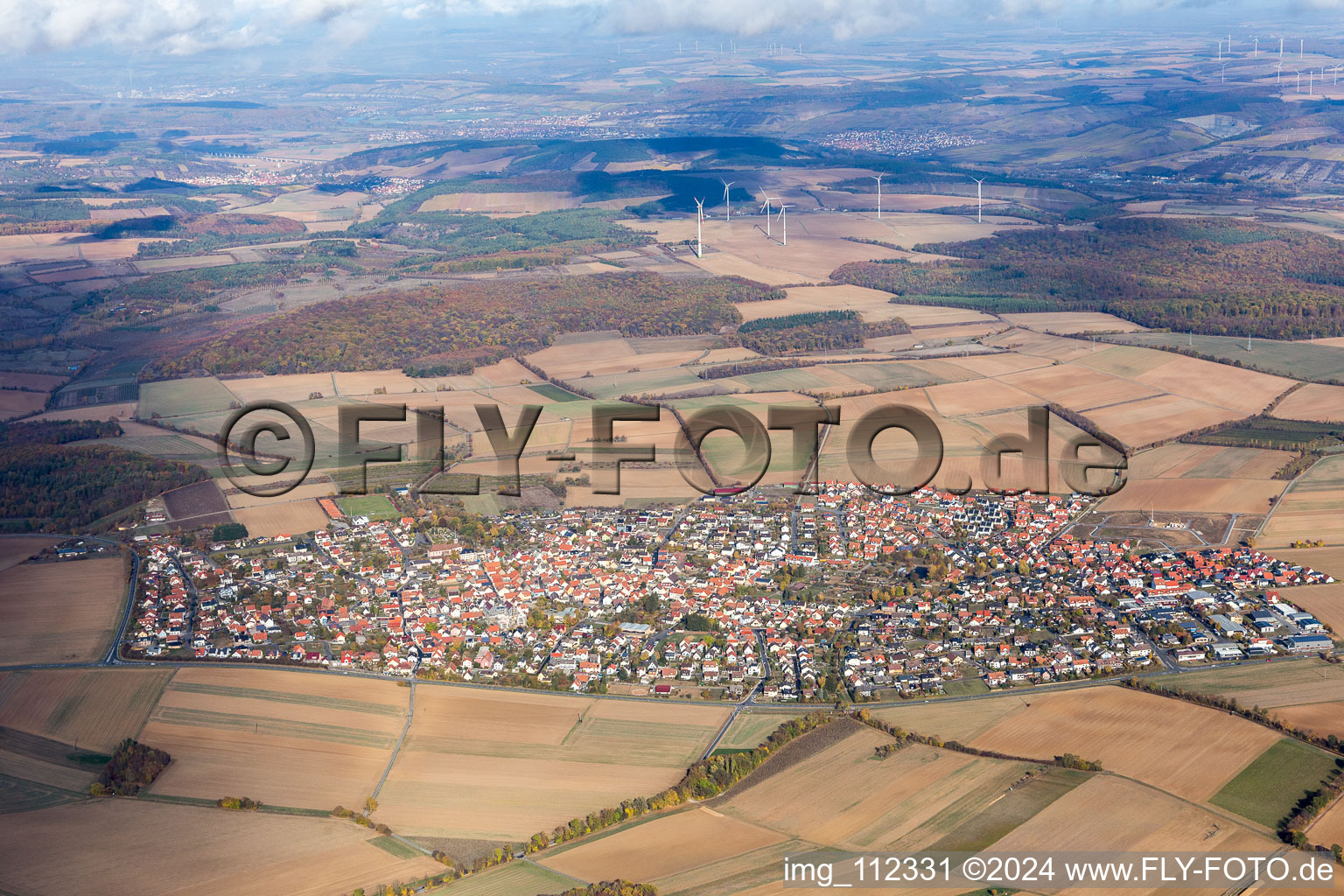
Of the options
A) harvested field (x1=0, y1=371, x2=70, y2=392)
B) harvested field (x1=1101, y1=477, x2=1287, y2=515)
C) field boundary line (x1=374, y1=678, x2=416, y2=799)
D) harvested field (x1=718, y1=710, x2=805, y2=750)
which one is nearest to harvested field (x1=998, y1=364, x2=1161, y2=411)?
harvested field (x1=1101, y1=477, x2=1287, y2=515)

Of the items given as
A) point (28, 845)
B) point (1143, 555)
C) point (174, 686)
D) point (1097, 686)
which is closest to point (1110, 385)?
point (1143, 555)

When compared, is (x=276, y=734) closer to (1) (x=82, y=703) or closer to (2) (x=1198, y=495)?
(1) (x=82, y=703)

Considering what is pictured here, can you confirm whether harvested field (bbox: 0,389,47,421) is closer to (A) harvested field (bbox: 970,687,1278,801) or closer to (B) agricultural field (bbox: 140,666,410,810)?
(B) agricultural field (bbox: 140,666,410,810)

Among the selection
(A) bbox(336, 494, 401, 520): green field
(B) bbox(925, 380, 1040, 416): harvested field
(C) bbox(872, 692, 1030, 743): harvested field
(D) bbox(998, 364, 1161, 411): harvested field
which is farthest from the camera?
(D) bbox(998, 364, 1161, 411): harvested field

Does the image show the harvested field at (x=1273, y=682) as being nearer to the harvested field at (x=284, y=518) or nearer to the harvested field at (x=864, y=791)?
the harvested field at (x=864, y=791)

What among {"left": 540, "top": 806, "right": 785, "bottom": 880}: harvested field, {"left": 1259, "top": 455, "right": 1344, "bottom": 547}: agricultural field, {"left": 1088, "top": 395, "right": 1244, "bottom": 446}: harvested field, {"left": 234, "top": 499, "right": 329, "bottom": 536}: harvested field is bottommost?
{"left": 540, "top": 806, "right": 785, "bottom": 880}: harvested field

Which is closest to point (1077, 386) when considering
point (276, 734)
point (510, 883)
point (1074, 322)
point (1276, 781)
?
point (1074, 322)

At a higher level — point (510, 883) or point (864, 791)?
point (864, 791)
